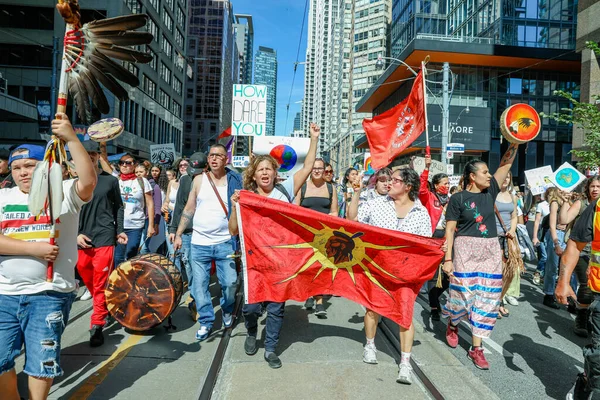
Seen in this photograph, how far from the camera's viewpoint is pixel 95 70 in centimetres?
307

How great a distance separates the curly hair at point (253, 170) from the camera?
4621 mm

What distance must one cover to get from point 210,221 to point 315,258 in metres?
1.27

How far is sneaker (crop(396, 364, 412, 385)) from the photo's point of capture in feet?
12.9

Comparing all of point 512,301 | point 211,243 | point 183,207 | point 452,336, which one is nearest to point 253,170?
point 211,243

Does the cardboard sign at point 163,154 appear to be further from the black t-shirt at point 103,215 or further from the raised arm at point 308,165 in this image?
the raised arm at point 308,165

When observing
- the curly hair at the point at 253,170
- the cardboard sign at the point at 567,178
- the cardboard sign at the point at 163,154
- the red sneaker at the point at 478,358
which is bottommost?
the red sneaker at the point at 478,358

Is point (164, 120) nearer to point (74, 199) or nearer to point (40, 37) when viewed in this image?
point (40, 37)

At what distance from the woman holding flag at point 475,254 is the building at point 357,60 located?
79.9m

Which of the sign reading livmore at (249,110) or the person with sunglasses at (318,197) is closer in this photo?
the person with sunglasses at (318,197)

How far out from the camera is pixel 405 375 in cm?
394

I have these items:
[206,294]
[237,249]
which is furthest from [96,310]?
[237,249]

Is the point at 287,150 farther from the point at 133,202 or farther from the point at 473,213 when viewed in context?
the point at 473,213

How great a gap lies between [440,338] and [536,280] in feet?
16.3

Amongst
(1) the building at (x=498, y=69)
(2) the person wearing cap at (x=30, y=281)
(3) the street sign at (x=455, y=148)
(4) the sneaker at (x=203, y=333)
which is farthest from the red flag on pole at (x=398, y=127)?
(1) the building at (x=498, y=69)
